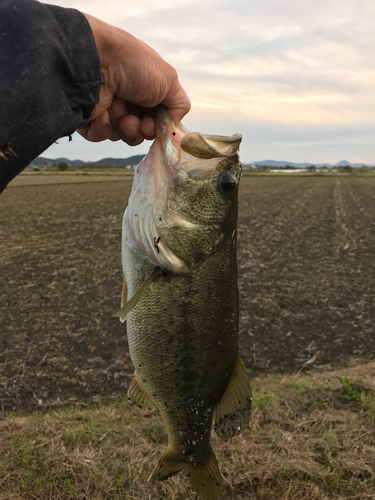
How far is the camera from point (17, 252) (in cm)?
1128

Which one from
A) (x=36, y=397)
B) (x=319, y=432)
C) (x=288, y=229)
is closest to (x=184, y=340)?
(x=319, y=432)

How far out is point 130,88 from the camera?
210 centimetres

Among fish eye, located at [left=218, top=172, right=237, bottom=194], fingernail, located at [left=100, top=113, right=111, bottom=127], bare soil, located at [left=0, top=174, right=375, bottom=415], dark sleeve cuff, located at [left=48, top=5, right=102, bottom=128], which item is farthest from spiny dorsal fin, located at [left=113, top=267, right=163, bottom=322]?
bare soil, located at [left=0, top=174, right=375, bottom=415]

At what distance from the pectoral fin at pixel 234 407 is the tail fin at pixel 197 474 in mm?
217

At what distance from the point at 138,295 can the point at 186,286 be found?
0.27 m

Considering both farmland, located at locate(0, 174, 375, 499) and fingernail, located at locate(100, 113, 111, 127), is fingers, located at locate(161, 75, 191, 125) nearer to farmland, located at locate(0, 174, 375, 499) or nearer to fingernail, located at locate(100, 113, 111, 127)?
fingernail, located at locate(100, 113, 111, 127)

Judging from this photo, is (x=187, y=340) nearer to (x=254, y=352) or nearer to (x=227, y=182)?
(x=227, y=182)

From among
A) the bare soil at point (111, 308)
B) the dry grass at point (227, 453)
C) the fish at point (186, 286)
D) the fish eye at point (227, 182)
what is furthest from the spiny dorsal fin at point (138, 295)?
the bare soil at point (111, 308)

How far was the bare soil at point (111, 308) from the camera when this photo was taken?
520cm

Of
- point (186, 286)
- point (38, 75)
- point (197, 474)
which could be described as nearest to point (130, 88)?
point (38, 75)

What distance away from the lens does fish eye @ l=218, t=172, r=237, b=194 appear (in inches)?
76.6

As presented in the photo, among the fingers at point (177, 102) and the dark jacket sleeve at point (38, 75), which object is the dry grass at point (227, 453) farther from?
the fingers at point (177, 102)

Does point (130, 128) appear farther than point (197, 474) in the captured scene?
Yes

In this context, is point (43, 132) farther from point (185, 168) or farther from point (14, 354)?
point (14, 354)
